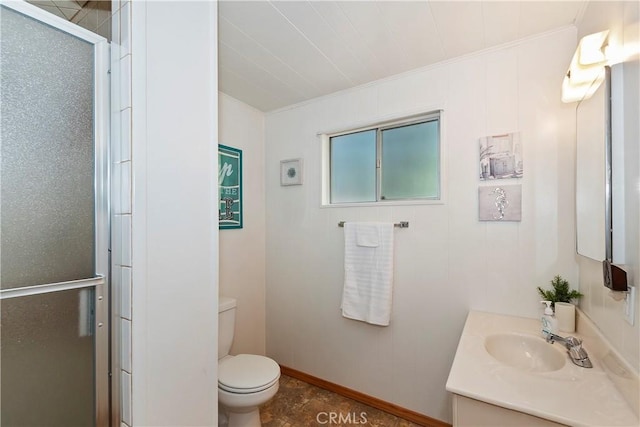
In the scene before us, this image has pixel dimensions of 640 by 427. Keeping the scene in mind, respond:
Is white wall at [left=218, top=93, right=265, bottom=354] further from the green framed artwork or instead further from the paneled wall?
the paneled wall

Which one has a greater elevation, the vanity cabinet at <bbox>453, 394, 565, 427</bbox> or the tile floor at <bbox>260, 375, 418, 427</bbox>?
the vanity cabinet at <bbox>453, 394, 565, 427</bbox>

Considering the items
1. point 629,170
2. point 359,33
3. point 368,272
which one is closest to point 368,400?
point 368,272

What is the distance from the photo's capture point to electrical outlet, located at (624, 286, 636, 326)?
34.3 inches

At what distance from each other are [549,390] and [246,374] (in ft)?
4.71

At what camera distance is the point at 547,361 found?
4.23 ft

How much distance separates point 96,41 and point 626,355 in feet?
6.71

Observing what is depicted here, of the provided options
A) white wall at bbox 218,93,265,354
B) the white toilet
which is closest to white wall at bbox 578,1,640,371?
the white toilet

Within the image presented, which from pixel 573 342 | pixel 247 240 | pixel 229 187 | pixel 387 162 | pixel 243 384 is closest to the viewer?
pixel 573 342

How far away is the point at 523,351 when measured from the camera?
1.37 meters

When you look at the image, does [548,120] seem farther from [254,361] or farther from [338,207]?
[254,361]

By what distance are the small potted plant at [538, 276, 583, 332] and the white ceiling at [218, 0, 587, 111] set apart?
1.35 meters

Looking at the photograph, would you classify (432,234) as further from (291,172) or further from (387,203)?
(291,172)

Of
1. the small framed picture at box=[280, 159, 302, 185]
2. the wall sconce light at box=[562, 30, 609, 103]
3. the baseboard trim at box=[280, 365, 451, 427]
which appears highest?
the wall sconce light at box=[562, 30, 609, 103]

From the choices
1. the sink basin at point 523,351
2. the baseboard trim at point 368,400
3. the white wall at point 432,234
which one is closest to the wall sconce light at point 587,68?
the white wall at point 432,234
